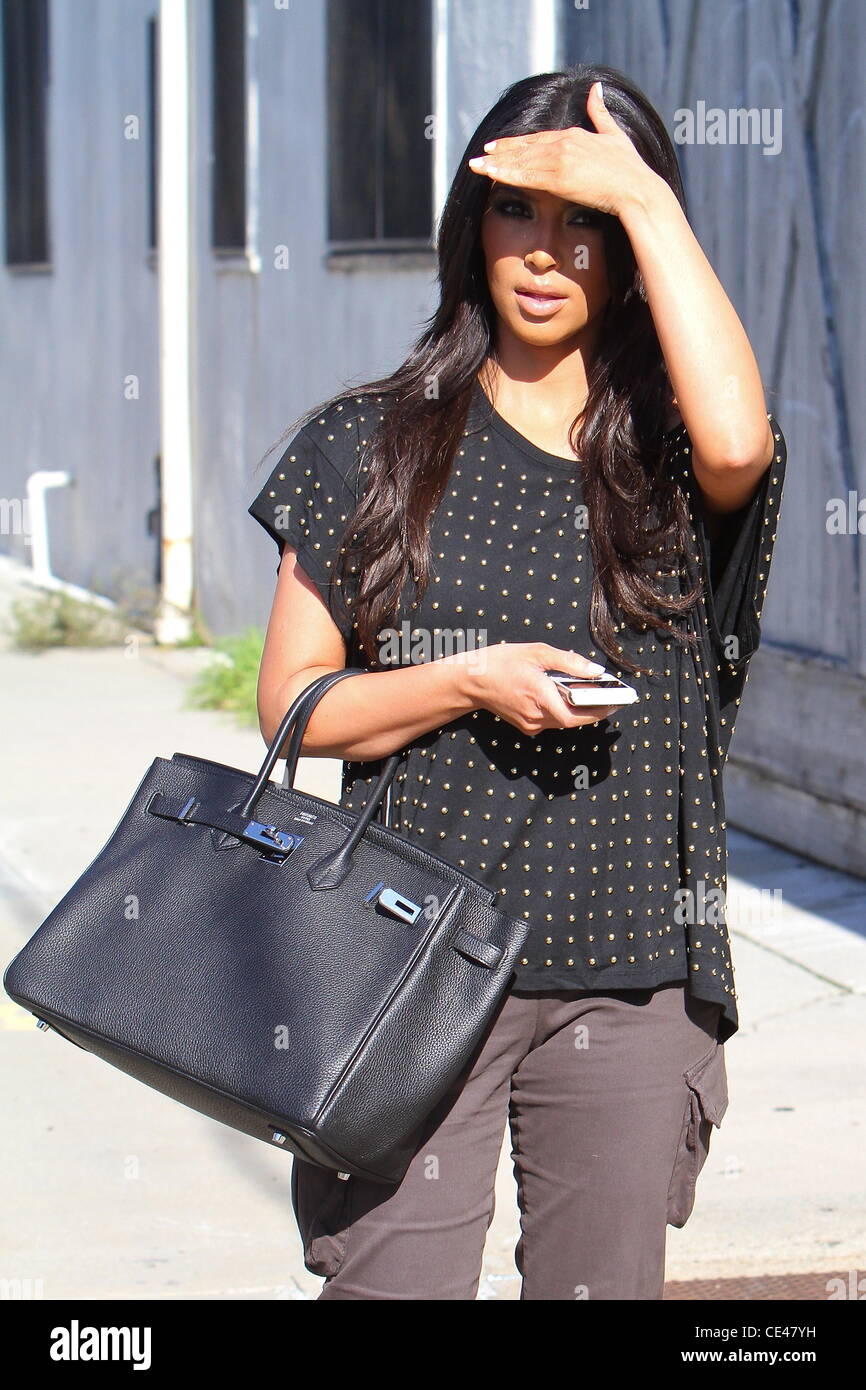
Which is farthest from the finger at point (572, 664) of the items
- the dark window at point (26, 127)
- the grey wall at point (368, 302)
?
the dark window at point (26, 127)

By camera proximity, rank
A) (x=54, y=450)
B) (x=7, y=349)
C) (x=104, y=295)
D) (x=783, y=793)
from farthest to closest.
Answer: (x=7, y=349) → (x=54, y=450) → (x=104, y=295) → (x=783, y=793)

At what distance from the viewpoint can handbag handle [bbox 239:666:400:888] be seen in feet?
6.65

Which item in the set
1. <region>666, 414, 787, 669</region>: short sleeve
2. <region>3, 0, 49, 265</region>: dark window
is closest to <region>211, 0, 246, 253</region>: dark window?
<region>3, 0, 49, 265</region>: dark window

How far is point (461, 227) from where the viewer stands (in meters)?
2.27

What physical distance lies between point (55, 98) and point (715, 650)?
11.7m

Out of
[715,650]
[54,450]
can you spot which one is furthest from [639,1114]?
[54,450]

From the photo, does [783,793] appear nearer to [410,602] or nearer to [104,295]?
[410,602]

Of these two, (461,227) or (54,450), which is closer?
(461,227)

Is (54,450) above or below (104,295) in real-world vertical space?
below

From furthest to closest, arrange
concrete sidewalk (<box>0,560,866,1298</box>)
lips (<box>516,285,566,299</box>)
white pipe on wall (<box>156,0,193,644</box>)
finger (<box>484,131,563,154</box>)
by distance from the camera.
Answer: white pipe on wall (<box>156,0,193,644</box>), concrete sidewalk (<box>0,560,866,1298</box>), lips (<box>516,285,566,299</box>), finger (<box>484,131,563,154</box>)

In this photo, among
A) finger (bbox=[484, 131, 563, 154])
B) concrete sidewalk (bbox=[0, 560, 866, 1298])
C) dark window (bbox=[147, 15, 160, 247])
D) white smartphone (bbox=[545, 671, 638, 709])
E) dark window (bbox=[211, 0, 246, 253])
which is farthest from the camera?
dark window (bbox=[147, 15, 160, 247])

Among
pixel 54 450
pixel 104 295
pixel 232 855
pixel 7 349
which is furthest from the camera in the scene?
pixel 7 349

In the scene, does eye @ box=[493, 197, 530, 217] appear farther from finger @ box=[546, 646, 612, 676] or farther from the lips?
finger @ box=[546, 646, 612, 676]

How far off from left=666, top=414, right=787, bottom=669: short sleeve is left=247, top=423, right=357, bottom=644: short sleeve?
41cm
